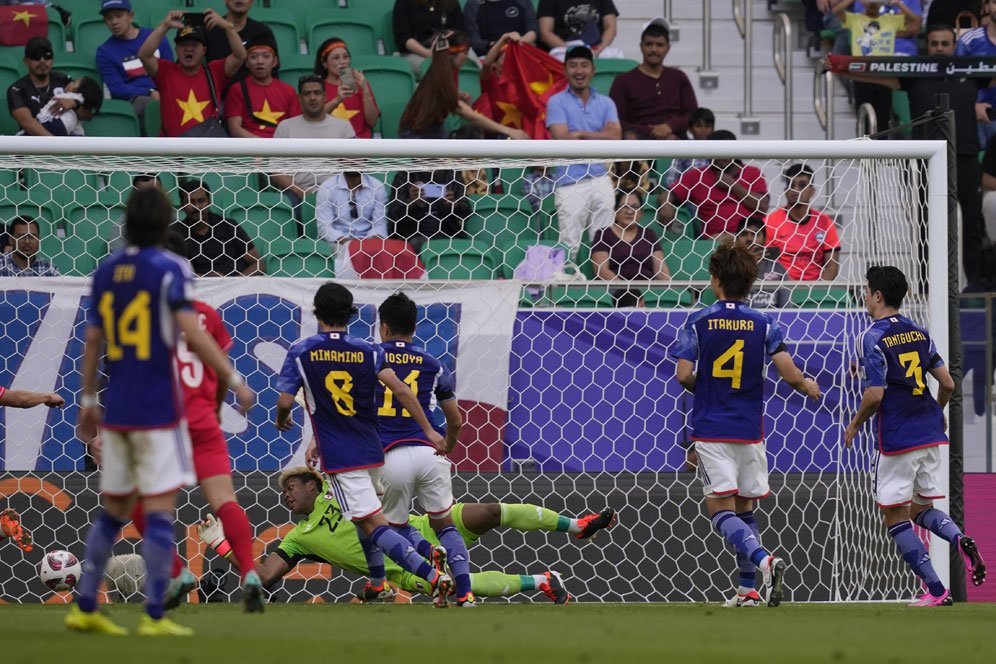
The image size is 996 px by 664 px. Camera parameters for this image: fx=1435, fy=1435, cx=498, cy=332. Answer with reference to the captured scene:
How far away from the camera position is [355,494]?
732 centimetres

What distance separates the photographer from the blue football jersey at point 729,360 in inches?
295

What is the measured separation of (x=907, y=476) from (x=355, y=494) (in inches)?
117

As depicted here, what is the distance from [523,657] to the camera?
4.16 metres

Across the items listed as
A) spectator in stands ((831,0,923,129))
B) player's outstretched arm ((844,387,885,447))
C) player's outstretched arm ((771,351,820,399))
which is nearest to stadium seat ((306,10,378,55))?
spectator in stands ((831,0,923,129))

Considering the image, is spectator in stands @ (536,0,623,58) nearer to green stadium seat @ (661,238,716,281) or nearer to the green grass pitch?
green stadium seat @ (661,238,716,281)

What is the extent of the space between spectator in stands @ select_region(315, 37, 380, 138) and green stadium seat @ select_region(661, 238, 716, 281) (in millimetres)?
3158

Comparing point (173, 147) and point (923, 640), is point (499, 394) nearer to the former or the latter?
point (173, 147)

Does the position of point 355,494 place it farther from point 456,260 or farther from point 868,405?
point 868,405

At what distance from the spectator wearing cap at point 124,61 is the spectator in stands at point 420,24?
210 centimetres

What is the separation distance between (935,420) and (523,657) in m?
4.32

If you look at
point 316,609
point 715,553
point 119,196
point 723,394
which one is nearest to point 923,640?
point 723,394

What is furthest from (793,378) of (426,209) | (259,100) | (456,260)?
(259,100)

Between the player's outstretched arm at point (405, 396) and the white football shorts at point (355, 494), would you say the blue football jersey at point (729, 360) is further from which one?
the white football shorts at point (355, 494)

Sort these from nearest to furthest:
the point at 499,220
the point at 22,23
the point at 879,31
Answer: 1. the point at 499,220
2. the point at 22,23
3. the point at 879,31
